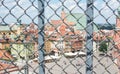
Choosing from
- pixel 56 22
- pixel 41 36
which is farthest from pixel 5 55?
pixel 56 22

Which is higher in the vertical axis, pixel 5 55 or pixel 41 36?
pixel 41 36

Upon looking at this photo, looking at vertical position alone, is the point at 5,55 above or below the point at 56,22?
below

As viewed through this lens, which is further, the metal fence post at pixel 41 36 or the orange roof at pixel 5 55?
the orange roof at pixel 5 55

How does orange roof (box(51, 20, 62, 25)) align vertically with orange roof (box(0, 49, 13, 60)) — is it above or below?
above

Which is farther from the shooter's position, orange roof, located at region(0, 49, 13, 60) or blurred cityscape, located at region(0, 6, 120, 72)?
orange roof, located at region(0, 49, 13, 60)

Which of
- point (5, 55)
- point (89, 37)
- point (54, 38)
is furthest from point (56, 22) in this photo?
point (5, 55)

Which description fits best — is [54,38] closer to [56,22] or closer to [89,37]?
[56,22]

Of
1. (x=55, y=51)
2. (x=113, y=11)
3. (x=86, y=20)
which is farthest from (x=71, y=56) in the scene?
(x=113, y=11)

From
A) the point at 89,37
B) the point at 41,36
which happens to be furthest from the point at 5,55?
the point at 89,37

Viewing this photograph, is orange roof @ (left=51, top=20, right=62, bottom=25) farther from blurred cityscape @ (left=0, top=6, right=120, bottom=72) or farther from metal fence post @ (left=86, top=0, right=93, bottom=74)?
metal fence post @ (left=86, top=0, right=93, bottom=74)

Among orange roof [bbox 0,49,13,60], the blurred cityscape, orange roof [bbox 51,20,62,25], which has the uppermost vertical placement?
orange roof [bbox 51,20,62,25]

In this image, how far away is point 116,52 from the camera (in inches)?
87.7

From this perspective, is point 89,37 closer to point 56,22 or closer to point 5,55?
point 56,22

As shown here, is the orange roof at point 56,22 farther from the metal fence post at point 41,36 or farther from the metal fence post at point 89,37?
the metal fence post at point 89,37
